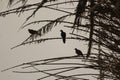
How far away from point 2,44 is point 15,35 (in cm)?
11

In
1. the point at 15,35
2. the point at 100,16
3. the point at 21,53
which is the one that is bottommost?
the point at 21,53

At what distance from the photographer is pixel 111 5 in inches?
14.6

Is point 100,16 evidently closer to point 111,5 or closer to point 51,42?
point 111,5

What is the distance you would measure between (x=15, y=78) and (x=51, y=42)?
31cm

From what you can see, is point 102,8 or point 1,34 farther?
point 1,34

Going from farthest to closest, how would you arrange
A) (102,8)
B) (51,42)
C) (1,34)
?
(1,34) < (51,42) < (102,8)

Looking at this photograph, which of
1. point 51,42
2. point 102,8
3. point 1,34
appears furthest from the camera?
point 1,34

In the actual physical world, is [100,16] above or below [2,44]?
above

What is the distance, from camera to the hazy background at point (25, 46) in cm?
154

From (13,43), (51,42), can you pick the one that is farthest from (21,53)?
(51,42)

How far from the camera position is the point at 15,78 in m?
1.58

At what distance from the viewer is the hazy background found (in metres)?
1.54

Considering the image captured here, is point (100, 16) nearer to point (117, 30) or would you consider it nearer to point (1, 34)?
point (117, 30)

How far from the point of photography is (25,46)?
5.27ft
